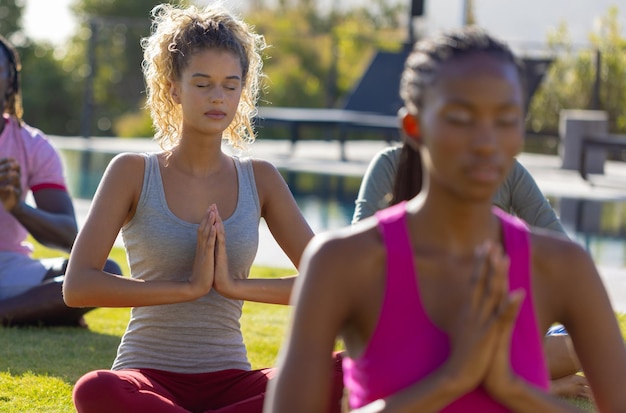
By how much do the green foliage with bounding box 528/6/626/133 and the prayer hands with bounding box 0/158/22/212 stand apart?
1431 cm

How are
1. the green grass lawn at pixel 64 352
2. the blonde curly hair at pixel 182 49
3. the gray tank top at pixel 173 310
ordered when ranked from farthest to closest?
the green grass lawn at pixel 64 352
the blonde curly hair at pixel 182 49
the gray tank top at pixel 173 310

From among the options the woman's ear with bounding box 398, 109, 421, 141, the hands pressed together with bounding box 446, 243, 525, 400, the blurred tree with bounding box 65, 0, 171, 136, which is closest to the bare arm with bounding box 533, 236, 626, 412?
the hands pressed together with bounding box 446, 243, 525, 400

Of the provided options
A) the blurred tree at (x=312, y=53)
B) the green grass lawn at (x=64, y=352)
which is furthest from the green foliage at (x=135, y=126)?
the green grass lawn at (x=64, y=352)

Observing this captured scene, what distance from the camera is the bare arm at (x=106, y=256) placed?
3.08 meters

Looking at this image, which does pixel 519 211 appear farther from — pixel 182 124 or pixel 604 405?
pixel 604 405

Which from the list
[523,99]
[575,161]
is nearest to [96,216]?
[523,99]

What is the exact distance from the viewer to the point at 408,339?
1.76 m

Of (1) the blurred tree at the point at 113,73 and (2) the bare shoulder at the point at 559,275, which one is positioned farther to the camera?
(1) the blurred tree at the point at 113,73

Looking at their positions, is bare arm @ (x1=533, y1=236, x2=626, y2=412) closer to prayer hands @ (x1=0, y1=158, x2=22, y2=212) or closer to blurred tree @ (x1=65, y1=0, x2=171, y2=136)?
prayer hands @ (x1=0, y1=158, x2=22, y2=212)

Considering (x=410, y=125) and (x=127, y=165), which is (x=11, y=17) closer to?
(x=127, y=165)

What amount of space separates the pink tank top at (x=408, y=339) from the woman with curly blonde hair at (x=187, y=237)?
1.34 metres

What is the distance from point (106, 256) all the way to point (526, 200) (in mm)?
1406

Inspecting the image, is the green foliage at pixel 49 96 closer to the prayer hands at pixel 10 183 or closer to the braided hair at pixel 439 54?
the prayer hands at pixel 10 183

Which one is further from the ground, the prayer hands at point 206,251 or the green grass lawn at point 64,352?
the prayer hands at point 206,251
